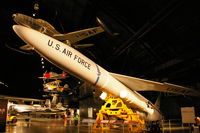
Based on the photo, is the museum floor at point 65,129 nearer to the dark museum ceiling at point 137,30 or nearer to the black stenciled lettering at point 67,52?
the black stenciled lettering at point 67,52

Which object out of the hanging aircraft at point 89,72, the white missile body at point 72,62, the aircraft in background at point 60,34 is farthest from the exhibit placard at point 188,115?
the aircraft in background at point 60,34

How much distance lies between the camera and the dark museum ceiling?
808 cm

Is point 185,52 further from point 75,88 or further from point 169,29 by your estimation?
point 75,88

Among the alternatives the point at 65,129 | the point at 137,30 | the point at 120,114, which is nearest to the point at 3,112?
the point at 65,129

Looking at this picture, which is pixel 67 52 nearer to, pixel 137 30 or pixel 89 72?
pixel 89 72

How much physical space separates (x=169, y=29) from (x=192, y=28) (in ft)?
3.76

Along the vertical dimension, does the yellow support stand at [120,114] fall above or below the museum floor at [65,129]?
above

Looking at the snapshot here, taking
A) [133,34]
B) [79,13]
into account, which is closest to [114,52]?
[133,34]

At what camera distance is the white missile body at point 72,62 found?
399 centimetres

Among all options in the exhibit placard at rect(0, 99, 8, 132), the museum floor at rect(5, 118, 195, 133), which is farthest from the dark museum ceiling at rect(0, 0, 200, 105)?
the exhibit placard at rect(0, 99, 8, 132)

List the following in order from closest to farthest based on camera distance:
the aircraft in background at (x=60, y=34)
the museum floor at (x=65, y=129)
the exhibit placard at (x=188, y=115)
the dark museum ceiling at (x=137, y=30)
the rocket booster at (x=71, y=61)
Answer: the rocket booster at (x=71, y=61)
the exhibit placard at (x=188, y=115)
the museum floor at (x=65, y=129)
the aircraft in background at (x=60, y=34)
the dark museum ceiling at (x=137, y=30)

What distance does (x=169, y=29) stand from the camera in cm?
894

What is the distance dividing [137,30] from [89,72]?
606 centimetres

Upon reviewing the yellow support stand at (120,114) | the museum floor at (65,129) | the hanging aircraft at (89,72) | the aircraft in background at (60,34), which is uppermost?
the aircraft in background at (60,34)
